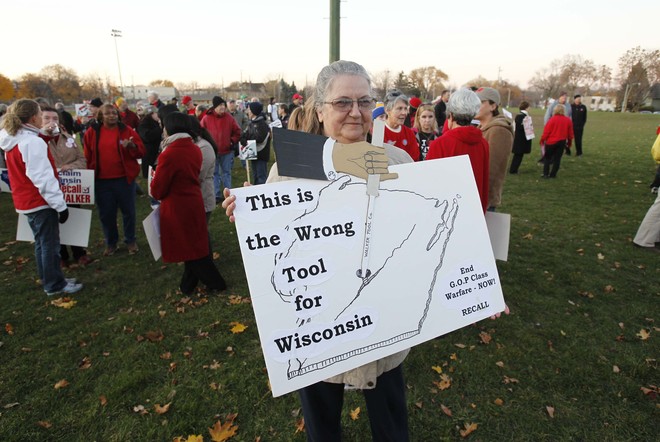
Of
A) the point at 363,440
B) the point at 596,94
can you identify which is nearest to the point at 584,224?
the point at 363,440

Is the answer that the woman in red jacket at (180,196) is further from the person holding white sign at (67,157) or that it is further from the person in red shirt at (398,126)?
the person in red shirt at (398,126)

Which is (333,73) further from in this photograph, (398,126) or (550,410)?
(398,126)

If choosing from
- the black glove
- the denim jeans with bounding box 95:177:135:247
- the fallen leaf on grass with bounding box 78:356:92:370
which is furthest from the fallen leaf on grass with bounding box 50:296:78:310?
the denim jeans with bounding box 95:177:135:247

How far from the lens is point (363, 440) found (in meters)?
2.73

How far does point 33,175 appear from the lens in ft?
13.3

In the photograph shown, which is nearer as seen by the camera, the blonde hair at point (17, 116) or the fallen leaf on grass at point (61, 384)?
the fallen leaf on grass at point (61, 384)

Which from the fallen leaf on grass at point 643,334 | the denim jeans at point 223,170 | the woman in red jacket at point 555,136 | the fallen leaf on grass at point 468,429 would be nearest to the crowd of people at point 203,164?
the fallen leaf on grass at point 468,429

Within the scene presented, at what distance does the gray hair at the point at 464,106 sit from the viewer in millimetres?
3529

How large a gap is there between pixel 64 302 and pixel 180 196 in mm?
2079

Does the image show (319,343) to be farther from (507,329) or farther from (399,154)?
Answer: (507,329)

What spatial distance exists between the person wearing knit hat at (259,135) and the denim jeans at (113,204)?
348cm

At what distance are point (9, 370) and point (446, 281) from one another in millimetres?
4163

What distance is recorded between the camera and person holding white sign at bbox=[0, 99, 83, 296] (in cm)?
404

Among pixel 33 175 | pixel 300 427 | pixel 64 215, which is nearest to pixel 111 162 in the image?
pixel 64 215
